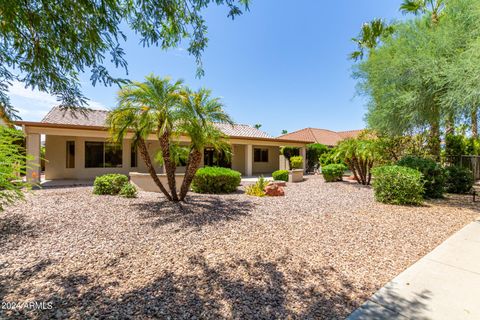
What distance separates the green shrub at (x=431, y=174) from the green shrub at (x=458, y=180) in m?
2.22

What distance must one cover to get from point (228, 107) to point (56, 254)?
6.17m

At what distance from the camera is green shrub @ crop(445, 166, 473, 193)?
11133 millimetres

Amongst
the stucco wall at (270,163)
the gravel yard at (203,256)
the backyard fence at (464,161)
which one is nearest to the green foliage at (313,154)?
the stucco wall at (270,163)

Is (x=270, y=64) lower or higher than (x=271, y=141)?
higher

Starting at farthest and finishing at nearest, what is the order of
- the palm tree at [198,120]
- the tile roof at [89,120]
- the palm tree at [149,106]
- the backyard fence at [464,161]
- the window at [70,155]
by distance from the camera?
the backyard fence at [464,161], the window at [70,155], the tile roof at [89,120], the palm tree at [198,120], the palm tree at [149,106]

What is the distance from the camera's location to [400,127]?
9.80m

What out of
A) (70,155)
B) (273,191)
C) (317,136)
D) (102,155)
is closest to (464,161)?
(273,191)

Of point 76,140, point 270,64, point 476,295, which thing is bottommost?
point 476,295

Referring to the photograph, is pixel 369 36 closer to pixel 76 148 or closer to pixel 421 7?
pixel 421 7

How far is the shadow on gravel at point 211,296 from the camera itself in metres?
2.58

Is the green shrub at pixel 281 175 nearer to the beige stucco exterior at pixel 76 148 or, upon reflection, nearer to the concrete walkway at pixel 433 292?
the beige stucco exterior at pixel 76 148

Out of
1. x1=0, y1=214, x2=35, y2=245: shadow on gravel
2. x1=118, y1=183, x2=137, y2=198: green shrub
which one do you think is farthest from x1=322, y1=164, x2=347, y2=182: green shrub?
x1=0, y1=214, x2=35, y2=245: shadow on gravel

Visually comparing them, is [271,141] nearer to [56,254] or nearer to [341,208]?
[341,208]

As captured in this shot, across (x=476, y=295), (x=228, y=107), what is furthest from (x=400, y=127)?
(x=476, y=295)
